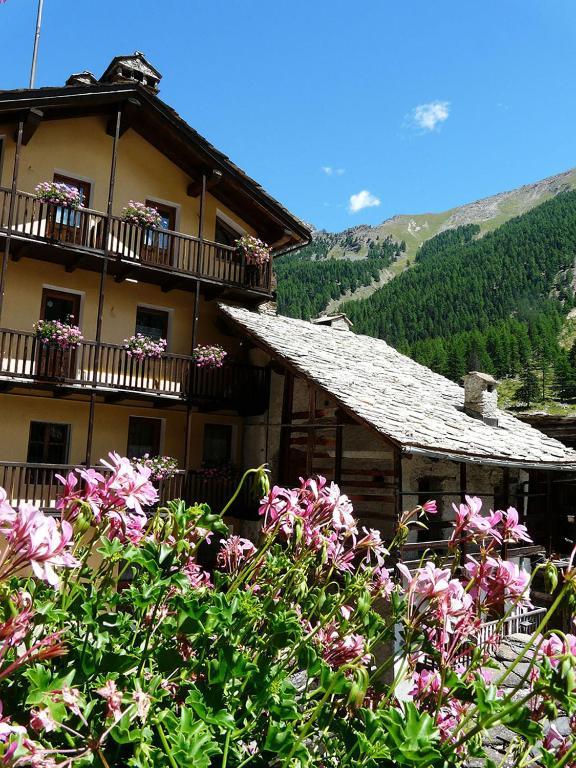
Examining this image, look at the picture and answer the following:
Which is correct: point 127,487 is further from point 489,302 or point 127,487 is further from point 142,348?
point 489,302

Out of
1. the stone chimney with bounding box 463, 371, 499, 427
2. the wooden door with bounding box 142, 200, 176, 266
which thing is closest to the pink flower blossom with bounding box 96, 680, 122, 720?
the wooden door with bounding box 142, 200, 176, 266

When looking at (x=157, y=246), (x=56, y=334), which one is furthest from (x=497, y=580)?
(x=157, y=246)

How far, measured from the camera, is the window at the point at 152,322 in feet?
55.1

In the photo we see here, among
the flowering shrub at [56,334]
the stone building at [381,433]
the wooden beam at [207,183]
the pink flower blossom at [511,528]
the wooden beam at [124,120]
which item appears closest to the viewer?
the pink flower blossom at [511,528]

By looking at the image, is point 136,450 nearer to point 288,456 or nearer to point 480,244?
point 288,456

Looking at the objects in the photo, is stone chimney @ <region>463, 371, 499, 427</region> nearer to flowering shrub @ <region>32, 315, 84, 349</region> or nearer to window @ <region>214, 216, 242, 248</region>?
window @ <region>214, 216, 242, 248</region>

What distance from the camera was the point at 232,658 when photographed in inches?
73.6

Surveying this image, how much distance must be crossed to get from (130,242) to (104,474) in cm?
606

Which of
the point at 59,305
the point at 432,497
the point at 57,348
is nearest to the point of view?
the point at 57,348

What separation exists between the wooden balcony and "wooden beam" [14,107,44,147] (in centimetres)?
496

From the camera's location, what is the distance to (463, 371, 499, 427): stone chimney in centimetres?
1642

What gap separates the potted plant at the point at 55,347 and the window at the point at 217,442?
480 centimetres

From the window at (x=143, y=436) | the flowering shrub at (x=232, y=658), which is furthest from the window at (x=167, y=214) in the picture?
the flowering shrub at (x=232, y=658)

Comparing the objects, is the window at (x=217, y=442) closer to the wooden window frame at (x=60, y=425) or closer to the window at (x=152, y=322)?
the window at (x=152, y=322)
